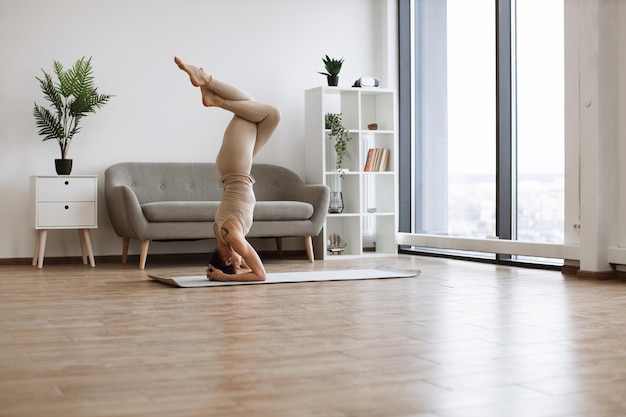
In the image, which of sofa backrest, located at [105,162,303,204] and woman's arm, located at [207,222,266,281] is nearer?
woman's arm, located at [207,222,266,281]

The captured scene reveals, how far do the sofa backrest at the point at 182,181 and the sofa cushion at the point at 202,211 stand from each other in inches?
15.6

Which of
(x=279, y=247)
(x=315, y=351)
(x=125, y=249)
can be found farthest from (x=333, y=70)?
(x=315, y=351)

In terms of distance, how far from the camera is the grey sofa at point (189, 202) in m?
Answer: 6.33

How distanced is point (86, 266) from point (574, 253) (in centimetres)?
367

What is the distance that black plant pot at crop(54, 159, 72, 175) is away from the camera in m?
6.55

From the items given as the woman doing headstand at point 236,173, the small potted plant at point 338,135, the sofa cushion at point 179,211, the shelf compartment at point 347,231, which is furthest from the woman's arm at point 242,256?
the small potted plant at point 338,135

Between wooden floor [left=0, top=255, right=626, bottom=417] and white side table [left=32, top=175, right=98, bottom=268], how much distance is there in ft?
5.55

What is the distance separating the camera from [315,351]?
2.71 metres

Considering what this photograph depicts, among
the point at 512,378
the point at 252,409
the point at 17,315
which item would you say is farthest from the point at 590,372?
the point at 17,315

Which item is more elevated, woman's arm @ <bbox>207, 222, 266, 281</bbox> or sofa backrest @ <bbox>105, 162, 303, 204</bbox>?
sofa backrest @ <bbox>105, 162, 303, 204</bbox>

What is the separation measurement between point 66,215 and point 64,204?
0.28 ft

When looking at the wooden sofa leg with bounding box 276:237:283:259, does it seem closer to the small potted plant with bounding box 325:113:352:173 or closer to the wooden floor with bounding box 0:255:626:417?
the small potted plant with bounding box 325:113:352:173

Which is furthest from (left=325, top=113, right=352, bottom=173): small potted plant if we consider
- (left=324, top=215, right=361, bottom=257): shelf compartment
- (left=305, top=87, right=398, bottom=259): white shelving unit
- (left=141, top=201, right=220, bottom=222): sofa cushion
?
(left=141, top=201, right=220, bottom=222): sofa cushion

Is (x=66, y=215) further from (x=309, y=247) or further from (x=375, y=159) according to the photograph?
(x=375, y=159)
